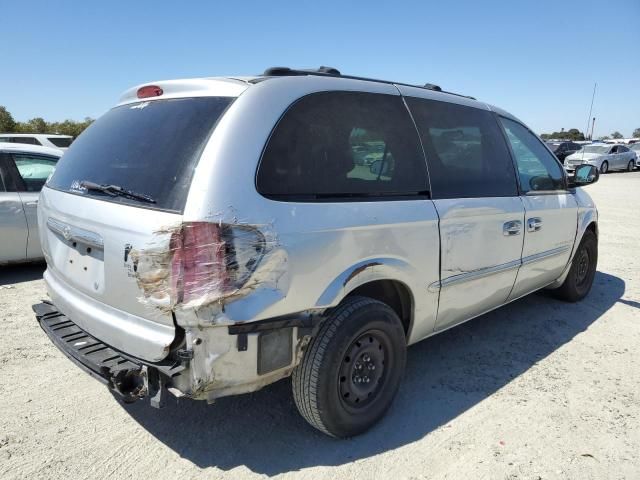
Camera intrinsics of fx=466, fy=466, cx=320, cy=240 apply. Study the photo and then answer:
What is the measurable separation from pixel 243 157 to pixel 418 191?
47.2 inches

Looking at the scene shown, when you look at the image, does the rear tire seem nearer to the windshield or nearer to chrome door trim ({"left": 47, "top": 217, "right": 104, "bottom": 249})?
chrome door trim ({"left": 47, "top": 217, "right": 104, "bottom": 249})

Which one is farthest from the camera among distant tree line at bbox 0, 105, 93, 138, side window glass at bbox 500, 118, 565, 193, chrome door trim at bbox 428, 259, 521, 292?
distant tree line at bbox 0, 105, 93, 138

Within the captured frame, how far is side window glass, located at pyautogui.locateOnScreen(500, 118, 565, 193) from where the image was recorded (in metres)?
3.80

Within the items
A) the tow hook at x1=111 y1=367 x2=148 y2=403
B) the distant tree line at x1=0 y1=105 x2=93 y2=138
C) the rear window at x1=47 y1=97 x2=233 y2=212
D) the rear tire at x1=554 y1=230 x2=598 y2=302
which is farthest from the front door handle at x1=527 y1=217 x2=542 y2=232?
the distant tree line at x1=0 y1=105 x2=93 y2=138

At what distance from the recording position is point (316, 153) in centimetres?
235

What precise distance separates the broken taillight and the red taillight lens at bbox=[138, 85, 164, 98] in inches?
41.1

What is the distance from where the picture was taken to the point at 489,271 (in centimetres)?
333

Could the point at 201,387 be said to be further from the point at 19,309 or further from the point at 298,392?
the point at 19,309

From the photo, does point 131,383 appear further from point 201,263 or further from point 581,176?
point 581,176

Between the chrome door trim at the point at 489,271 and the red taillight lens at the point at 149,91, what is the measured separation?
76.3 inches

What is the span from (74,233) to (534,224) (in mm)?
3270

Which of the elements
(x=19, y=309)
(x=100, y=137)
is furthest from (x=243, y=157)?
(x=19, y=309)

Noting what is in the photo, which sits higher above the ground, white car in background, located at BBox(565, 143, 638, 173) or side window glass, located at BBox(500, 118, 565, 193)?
white car in background, located at BBox(565, 143, 638, 173)

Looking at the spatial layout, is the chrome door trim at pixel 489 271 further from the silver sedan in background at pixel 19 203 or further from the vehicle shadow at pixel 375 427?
the silver sedan in background at pixel 19 203
